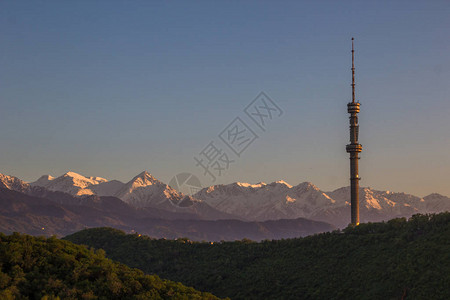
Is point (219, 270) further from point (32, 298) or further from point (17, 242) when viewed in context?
point (32, 298)

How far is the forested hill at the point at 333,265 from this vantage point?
11106cm

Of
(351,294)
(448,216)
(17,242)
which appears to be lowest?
(351,294)

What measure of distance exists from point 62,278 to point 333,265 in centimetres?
7997

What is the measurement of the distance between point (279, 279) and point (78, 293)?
74.7m

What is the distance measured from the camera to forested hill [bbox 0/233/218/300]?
68.3 metres

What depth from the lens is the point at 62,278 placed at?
74.3 m

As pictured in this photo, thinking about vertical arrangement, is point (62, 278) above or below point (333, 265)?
below

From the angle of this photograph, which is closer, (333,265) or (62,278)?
(62,278)

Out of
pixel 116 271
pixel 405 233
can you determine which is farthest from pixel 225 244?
pixel 116 271

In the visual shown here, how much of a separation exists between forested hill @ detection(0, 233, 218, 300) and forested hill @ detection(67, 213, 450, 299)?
153 ft

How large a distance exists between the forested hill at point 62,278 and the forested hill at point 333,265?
46630mm

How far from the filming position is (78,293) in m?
69.7

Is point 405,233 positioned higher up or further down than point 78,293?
higher up

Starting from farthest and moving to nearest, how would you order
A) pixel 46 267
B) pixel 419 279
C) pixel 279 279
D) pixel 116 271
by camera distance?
pixel 279 279 < pixel 419 279 < pixel 116 271 < pixel 46 267
